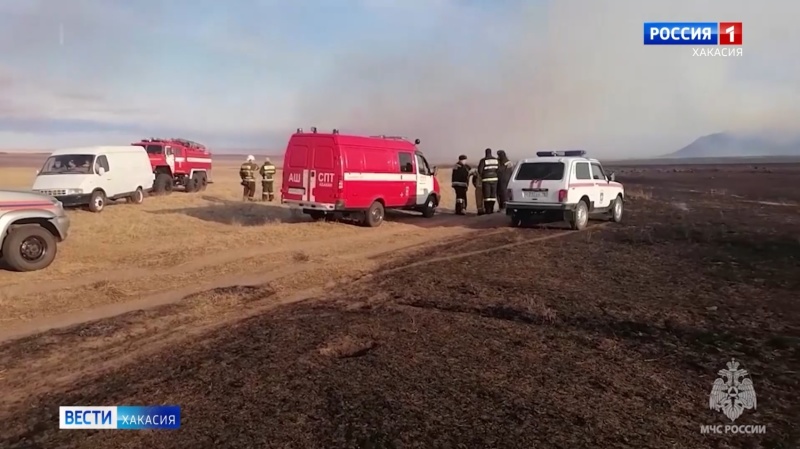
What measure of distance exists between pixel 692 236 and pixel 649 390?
9.50 m

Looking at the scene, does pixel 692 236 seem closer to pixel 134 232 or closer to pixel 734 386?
pixel 734 386

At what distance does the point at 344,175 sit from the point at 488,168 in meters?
5.55

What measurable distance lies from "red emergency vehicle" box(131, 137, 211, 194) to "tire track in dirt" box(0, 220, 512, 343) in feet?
47.8

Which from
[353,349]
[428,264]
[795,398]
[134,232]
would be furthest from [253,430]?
[134,232]

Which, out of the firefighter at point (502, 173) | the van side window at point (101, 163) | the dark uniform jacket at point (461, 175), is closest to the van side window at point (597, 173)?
the firefighter at point (502, 173)

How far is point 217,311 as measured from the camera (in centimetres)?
698

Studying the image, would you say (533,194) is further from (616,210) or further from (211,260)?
(211,260)

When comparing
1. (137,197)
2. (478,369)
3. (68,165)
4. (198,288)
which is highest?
(68,165)

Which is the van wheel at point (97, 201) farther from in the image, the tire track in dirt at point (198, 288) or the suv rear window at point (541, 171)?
the suv rear window at point (541, 171)

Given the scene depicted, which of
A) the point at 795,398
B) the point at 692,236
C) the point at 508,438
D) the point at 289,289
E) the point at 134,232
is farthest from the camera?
the point at 134,232

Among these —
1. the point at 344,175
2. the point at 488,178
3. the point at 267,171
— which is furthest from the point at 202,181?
the point at 488,178

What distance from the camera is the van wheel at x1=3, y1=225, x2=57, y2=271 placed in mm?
9227

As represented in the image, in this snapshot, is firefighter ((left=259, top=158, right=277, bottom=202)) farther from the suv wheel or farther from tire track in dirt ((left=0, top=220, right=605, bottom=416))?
tire track in dirt ((left=0, top=220, right=605, bottom=416))

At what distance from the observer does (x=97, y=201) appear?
17.8 m
